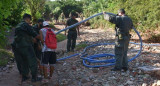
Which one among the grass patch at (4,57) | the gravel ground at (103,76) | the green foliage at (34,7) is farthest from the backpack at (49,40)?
the green foliage at (34,7)

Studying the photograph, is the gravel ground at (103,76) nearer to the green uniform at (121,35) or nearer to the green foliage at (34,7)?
the green uniform at (121,35)

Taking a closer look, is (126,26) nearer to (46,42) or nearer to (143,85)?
(143,85)

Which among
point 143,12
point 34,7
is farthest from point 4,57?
point 34,7

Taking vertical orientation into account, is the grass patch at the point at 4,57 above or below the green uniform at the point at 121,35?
below

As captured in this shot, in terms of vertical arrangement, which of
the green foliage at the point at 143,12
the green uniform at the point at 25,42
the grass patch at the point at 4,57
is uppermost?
the green foliage at the point at 143,12

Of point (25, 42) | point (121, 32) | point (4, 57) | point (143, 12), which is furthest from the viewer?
point (143, 12)

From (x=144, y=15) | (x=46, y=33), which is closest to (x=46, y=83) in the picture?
(x=46, y=33)

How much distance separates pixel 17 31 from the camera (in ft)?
15.7

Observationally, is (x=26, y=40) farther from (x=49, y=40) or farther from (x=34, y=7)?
(x=34, y=7)

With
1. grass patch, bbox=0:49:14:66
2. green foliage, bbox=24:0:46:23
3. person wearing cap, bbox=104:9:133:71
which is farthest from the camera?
green foliage, bbox=24:0:46:23

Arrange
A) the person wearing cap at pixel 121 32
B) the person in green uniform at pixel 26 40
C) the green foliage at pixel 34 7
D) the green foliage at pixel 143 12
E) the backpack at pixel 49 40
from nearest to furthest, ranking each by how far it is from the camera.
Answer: the person in green uniform at pixel 26 40
the backpack at pixel 49 40
the person wearing cap at pixel 121 32
the green foliage at pixel 143 12
the green foliage at pixel 34 7

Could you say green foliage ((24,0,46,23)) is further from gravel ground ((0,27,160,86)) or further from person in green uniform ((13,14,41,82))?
person in green uniform ((13,14,41,82))

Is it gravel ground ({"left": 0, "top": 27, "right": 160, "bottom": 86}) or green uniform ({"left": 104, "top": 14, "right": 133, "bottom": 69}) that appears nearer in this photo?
gravel ground ({"left": 0, "top": 27, "right": 160, "bottom": 86})

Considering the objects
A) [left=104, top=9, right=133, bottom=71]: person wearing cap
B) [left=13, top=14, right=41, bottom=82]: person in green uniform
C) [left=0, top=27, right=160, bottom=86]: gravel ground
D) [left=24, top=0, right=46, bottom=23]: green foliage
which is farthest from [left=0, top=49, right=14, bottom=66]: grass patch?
[left=24, top=0, right=46, bottom=23]: green foliage
